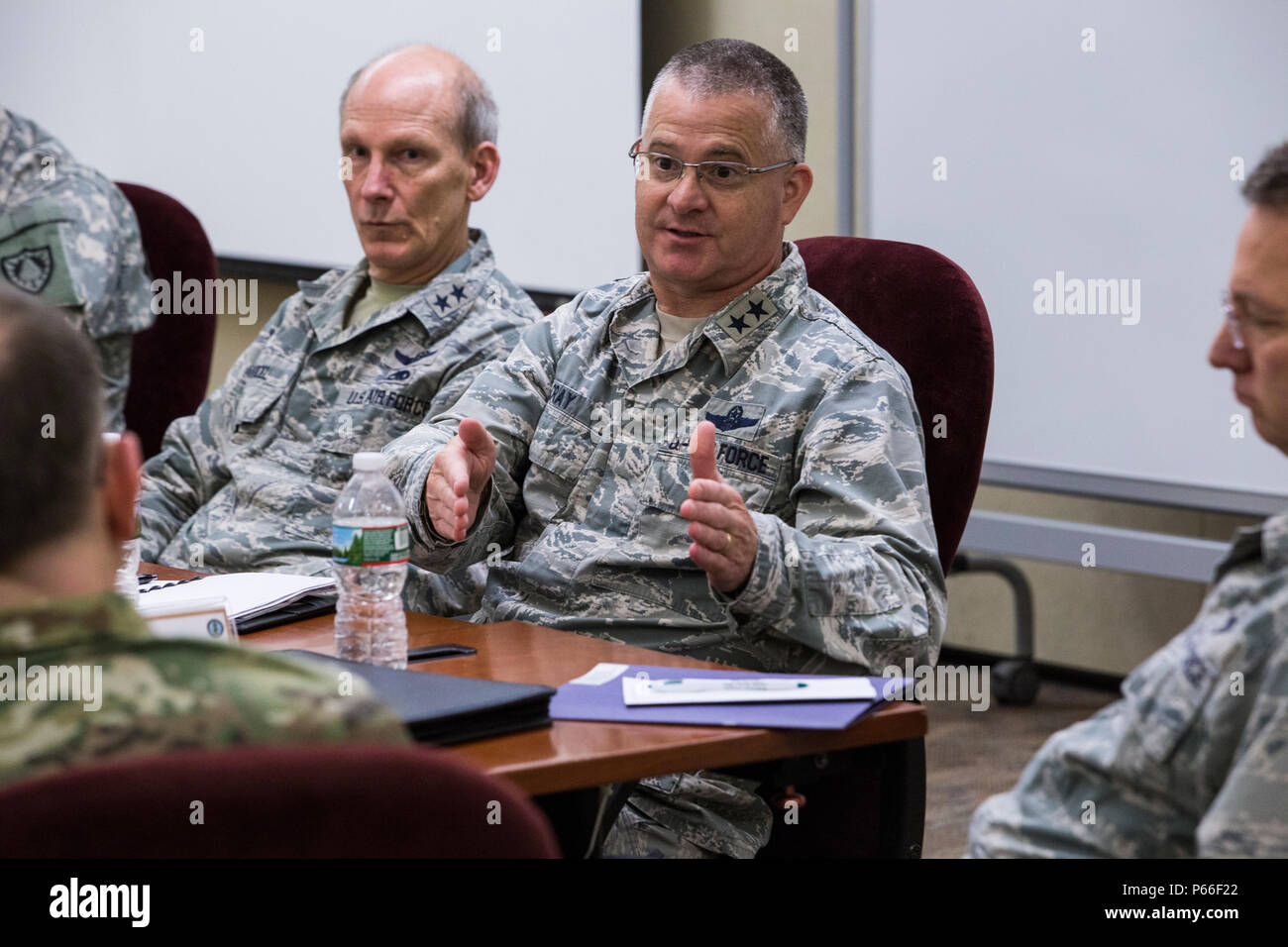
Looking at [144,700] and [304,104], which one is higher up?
[304,104]

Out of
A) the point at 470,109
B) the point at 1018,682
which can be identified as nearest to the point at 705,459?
the point at 470,109

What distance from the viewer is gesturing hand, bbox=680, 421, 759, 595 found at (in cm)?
146

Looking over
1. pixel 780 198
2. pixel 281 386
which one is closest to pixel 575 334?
pixel 780 198

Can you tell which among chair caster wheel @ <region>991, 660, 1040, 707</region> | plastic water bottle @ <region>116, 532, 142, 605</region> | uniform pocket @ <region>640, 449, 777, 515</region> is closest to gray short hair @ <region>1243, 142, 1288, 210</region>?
uniform pocket @ <region>640, 449, 777, 515</region>

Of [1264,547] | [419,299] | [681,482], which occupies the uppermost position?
[419,299]

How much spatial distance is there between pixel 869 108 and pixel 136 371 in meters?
2.10

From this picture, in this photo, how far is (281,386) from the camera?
2.36 m

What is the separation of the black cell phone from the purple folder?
0.19 meters

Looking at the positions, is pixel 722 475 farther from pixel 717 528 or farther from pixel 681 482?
pixel 717 528

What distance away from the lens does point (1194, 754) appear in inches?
34.7

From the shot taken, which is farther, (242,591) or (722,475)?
(722,475)

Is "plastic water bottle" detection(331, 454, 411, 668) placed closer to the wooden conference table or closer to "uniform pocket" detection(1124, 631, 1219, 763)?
the wooden conference table

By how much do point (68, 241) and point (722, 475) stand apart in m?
1.51

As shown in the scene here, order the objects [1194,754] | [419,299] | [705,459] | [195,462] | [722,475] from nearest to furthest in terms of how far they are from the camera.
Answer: [1194,754] → [705,459] → [722,475] → [419,299] → [195,462]
